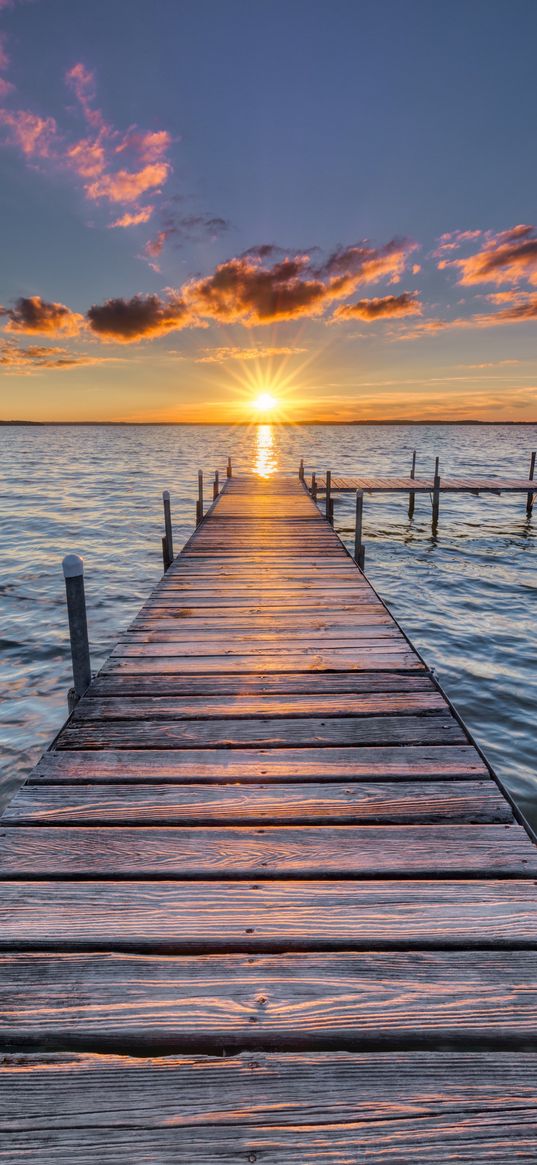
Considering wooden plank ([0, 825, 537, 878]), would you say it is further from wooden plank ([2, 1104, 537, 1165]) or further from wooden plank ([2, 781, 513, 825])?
wooden plank ([2, 1104, 537, 1165])

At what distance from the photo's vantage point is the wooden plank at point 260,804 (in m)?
2.79

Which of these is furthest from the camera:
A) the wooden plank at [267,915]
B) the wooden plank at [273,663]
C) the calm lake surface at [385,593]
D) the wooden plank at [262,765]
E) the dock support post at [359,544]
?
the dock support post at [359,544]

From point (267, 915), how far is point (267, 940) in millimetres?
128

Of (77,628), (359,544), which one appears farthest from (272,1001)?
A: (359,544)

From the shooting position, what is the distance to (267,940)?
2.08 meters

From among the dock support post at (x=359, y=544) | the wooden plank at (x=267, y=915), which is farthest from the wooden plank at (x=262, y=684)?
Result: the dock support post at (x=359, y=544)

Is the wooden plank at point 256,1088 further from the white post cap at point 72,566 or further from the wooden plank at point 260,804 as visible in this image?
the white post cap at point 72,566

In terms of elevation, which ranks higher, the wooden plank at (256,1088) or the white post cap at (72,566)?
the white post cap at (72,566)

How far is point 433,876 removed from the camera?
2410 millimetres

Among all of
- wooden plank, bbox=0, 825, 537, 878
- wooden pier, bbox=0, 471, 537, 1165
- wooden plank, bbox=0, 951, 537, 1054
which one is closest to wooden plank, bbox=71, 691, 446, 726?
wooden pier, bbox=0, 471, 537, 1165

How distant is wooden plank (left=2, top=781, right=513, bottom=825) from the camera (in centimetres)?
279

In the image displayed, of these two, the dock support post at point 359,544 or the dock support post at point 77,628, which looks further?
the dock support post at point 359,544

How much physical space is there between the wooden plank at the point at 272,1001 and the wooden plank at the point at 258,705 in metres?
1.92

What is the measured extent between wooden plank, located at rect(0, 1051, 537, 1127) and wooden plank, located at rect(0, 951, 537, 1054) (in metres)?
0.05
